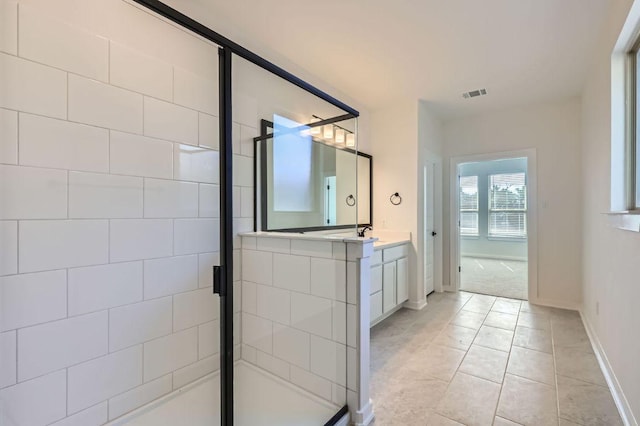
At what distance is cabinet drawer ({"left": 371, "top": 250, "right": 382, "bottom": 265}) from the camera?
9.38 feet

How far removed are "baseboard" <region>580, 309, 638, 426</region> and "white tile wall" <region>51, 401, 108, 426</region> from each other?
8.91 feet

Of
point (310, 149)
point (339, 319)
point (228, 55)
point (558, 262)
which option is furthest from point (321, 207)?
point (558, 262)

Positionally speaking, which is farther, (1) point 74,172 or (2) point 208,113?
(2) point 208,113

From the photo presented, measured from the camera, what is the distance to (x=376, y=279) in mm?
2912

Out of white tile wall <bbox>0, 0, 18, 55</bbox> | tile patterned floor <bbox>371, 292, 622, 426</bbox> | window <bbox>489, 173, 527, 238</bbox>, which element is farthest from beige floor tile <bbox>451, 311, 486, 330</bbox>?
window <bbox>489, 173, 527, 238</bbox>

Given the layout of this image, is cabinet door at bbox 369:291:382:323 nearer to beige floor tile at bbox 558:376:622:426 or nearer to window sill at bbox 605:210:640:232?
beige floor tile at bbox 558:376:622:426

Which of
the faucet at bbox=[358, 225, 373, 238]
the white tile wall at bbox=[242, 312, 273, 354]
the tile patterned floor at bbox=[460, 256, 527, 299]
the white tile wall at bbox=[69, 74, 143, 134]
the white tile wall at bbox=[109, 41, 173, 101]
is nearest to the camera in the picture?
the white tile wall at bbox=[69, 74, 143, 134]

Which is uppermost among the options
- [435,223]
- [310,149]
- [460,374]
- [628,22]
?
[628,22]

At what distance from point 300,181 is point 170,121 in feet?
3.91

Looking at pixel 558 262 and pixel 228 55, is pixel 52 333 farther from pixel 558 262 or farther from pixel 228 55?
pixel 558 262

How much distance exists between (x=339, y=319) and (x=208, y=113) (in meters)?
1.52

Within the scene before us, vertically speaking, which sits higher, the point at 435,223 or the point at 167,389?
the point at 435,223

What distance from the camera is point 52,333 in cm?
134

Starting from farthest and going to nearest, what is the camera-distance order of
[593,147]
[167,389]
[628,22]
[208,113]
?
[593,147], [208,113], [167,389], [628,22]
